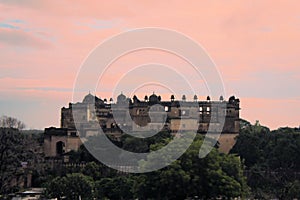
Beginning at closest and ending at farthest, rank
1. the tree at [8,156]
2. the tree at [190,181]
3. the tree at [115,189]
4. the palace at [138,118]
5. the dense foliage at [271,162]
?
1. the tree at [190,181]
2. the tree at [8,156]
3. the tree at [115,189]
4. the dense foliage at [271,162]
5. the palace at [138,118]

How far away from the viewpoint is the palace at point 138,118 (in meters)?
50.9

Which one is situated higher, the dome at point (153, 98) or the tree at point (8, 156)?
the dome at point (153, 98)

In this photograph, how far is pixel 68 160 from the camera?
147 feet

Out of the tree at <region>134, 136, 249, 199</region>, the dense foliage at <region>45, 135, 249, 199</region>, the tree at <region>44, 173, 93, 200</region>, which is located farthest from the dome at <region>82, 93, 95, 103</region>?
the tree at <region>134, 136, 249, 199</region>

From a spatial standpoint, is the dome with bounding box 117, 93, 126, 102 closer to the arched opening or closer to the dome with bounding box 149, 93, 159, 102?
the dome with bounding box 149, 93, 159, 102

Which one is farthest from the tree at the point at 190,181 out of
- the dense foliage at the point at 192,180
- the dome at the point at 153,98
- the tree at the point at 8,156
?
the dome at the point at 153,98

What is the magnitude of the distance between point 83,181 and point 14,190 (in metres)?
4.60

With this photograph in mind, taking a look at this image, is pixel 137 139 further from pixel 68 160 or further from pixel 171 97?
pixel 171 97

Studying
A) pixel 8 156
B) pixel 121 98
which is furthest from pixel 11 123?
pixel 121 98

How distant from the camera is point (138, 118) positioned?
54188 mm

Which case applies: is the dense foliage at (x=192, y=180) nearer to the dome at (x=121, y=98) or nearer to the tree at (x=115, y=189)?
the tree at (x=115, y=189)

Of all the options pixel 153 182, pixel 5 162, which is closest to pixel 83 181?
pixel 5 162

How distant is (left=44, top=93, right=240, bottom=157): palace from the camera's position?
50.9 meters

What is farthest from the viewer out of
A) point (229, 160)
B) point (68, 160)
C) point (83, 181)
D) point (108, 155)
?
point (68, 160)
